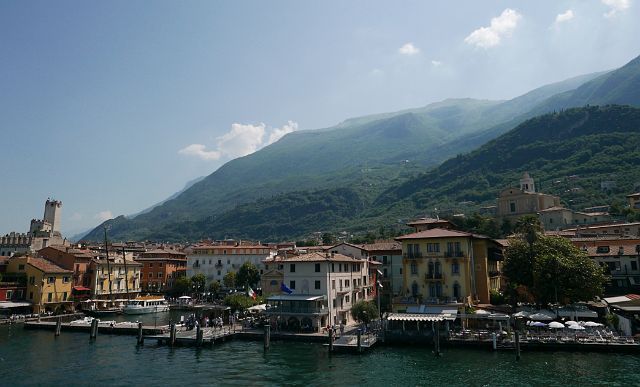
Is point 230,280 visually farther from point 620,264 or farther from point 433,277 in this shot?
point 620,264

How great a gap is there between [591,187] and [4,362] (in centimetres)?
17982

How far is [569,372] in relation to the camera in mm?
36219

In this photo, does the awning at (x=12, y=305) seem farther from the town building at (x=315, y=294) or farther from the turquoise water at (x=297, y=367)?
the town building at (x=315, y=294)

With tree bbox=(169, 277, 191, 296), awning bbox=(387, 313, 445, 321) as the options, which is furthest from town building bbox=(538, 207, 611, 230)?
tree bbox=(169, 277, 191, 296)

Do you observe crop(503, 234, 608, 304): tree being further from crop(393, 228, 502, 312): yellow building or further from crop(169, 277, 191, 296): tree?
crop(169, 277, 191, 296): tree

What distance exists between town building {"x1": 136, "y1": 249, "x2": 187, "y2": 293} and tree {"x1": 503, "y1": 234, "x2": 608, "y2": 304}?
288 feet

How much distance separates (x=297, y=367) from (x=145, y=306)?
181 feet

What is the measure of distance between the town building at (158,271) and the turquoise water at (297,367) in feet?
206

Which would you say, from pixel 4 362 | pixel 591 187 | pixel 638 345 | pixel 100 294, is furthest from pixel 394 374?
pixel 591 187

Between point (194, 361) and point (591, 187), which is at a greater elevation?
point (591, 187)

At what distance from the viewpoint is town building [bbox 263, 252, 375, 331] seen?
54.8m

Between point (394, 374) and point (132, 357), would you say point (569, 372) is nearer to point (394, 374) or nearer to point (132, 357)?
point (394, 374)

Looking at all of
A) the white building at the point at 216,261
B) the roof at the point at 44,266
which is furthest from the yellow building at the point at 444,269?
the roof at the point at 44,266

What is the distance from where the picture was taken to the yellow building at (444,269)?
54688 mm
